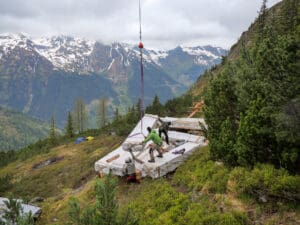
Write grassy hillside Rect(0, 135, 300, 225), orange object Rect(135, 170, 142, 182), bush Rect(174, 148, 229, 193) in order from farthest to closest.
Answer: orange object Rect(135, 170, 142, 182) < bush Rect(174, 148, 229, 193) < grassy hillside Rect(0, 135, 300, 225)

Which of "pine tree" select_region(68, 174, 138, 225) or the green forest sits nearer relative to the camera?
"pine tree" select_region(68, 174, 138, 225)

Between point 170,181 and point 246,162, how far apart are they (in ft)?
21.3

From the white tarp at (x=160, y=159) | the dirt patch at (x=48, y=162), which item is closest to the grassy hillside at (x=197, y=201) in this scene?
the white tarp at (x=160, y=159)

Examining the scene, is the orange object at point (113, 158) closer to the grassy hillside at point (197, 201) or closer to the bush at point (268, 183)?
the grassy hillside at point (197, 201)

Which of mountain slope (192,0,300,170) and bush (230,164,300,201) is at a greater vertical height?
mountain slope (192,0,300,170)

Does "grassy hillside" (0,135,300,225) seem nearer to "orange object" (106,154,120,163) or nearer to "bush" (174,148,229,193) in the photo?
"bush" (174,148,229,193)

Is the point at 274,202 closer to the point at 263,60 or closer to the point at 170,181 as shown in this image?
the point at 263,60

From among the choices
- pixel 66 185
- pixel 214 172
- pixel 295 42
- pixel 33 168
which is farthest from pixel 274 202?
pixel 33 168

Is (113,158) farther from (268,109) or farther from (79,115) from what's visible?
(79,115)

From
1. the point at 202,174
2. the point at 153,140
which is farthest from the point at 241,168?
the point at 153,140

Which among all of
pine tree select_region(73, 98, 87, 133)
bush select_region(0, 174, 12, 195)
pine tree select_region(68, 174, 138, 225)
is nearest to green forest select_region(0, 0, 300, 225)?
pine tree select_region(68, 174, 138, 225)

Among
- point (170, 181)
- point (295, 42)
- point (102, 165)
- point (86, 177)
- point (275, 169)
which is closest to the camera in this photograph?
point (295, 42)

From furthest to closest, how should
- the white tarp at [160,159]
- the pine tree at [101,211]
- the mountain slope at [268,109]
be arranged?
the white tarp at [160,159]
the mountain slope at [268,109]
the pine tree at [101,211]

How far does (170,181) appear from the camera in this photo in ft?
59.4
